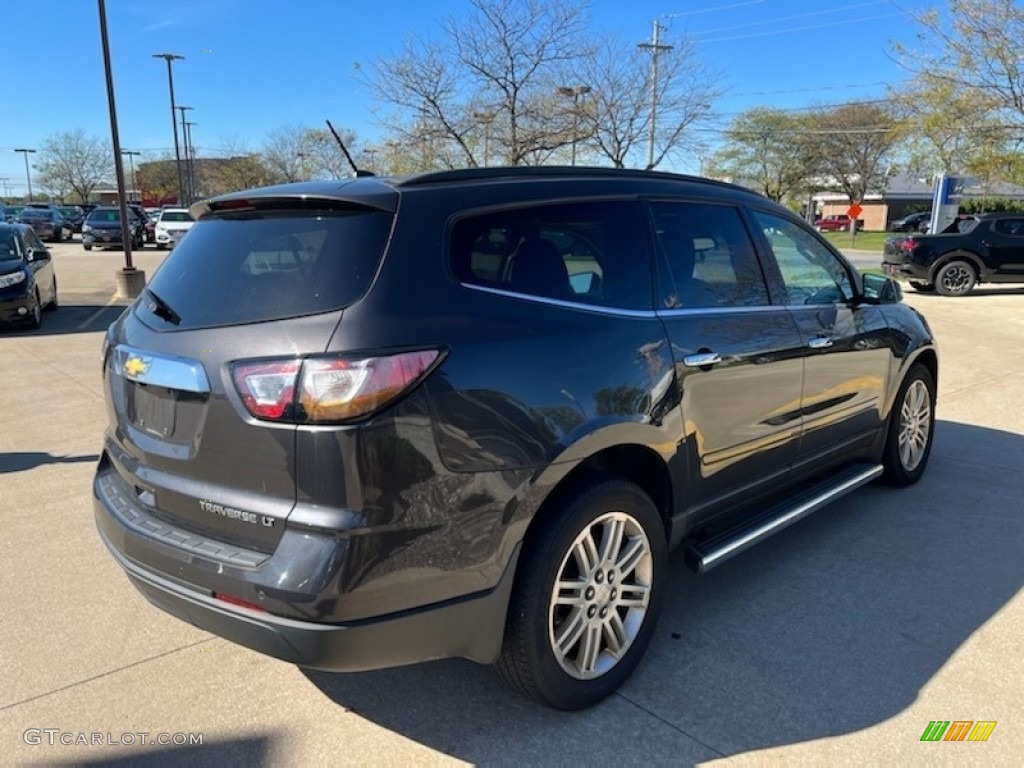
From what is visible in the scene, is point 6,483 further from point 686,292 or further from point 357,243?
point 686,292

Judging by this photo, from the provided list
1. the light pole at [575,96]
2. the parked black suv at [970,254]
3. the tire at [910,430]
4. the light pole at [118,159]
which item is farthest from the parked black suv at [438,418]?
the light pole at [575,96]

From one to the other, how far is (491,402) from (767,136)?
58158 mm

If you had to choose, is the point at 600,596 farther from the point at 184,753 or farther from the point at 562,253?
the point at 184,753

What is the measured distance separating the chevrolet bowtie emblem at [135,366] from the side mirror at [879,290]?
12.0 feet

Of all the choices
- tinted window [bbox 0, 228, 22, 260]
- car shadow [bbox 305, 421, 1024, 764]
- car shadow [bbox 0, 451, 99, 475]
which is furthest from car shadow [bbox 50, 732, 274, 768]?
tinted window [bbox 0, 228, 22, 260]

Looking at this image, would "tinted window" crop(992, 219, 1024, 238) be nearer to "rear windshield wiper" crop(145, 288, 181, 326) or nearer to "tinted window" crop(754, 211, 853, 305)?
"tinted window" crop(754, 211, 853, 305)

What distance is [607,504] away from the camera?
8.51ft

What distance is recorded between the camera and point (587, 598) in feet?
8.62

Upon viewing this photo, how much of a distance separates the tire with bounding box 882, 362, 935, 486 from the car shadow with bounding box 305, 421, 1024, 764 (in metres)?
0.43

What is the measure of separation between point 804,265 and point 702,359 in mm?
1329

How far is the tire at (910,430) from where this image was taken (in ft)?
15.3

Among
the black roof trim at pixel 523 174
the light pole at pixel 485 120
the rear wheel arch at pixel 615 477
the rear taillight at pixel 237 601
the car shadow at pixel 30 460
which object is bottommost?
the car shadow at pixel 30 460

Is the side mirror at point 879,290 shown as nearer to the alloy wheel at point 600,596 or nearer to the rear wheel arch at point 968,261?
the alloy wheel at point 600,596

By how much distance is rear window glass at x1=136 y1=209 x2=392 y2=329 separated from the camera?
217 centimetres
